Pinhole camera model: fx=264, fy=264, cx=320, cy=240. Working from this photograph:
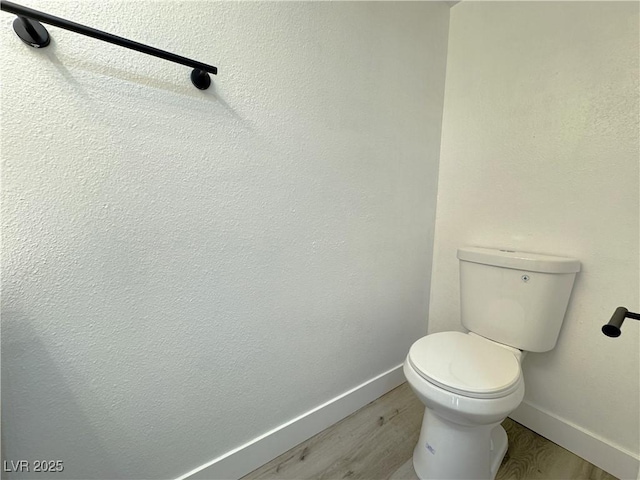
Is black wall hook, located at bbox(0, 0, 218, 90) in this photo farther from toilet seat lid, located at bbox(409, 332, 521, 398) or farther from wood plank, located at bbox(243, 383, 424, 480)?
wood plank, located at bbox(243, 383, 424, 480)

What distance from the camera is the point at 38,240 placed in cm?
60

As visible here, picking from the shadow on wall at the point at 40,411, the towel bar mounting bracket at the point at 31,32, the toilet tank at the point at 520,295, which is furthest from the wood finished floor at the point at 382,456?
the towel bar mounting bracket at the point at 31,32

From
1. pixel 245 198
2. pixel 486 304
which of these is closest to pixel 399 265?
pixel 486 304

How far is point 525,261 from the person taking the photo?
0.99m

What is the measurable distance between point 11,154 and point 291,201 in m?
0.67

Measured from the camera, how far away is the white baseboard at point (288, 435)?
90 cm

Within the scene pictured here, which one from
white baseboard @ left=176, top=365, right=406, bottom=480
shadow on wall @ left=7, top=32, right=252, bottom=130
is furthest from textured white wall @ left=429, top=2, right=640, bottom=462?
shadow on wall @ left=7, top=32, right=252, bottom=130

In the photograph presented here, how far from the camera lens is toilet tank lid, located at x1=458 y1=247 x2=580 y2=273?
0.96 metres

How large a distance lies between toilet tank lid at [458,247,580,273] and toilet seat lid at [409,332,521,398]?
32 centimetres

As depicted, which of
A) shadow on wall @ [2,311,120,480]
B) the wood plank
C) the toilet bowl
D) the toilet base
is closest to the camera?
shadow on wall @ [2,311,120,480]

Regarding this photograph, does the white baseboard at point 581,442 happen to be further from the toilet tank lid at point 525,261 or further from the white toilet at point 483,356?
the toilet tank lid at point 525,261

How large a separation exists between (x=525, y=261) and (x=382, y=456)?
3.08 ft

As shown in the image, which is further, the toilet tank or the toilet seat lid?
the toilet tank

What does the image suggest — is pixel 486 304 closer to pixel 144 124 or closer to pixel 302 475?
pixel 302 475
